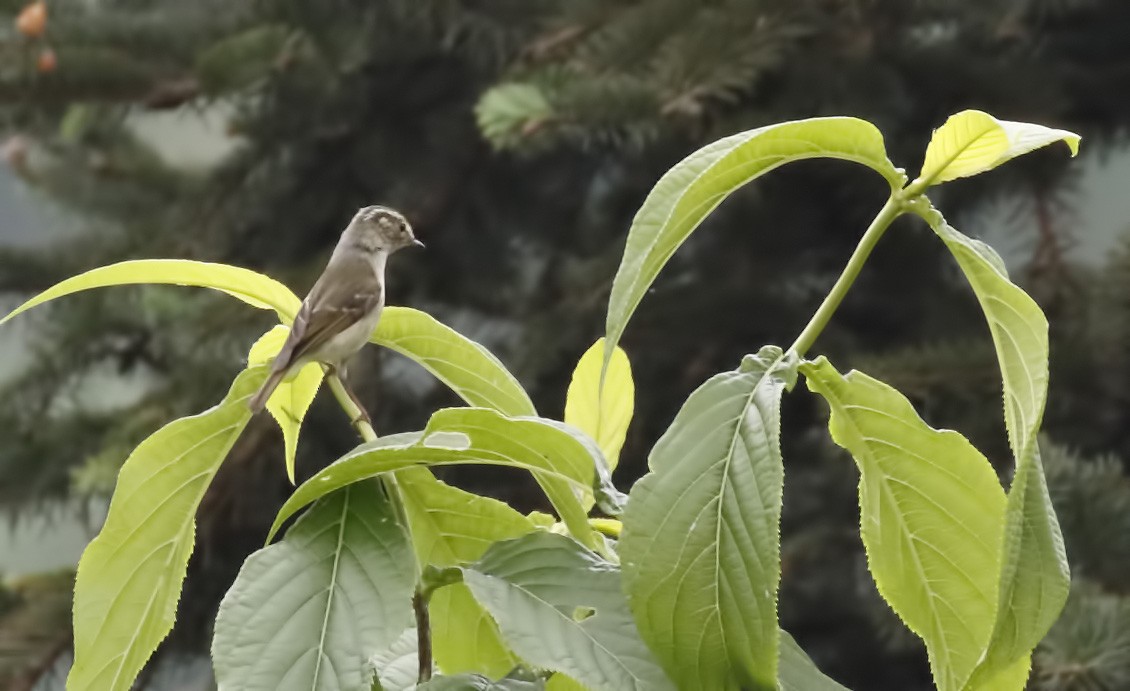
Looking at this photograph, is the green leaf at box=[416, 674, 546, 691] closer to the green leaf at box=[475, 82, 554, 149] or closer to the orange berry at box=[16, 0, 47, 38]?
the green leaf at box=[475, 82, 554, 149]

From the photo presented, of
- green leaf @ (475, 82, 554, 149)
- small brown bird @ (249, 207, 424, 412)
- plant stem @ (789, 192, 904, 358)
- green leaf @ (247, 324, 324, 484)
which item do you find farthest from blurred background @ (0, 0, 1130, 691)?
plant stem @ (789, 192, 904, 358)

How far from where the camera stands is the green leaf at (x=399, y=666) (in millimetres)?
304

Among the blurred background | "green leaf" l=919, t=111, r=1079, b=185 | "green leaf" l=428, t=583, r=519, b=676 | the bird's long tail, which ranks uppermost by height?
"green leaf" l=919, t=111, r=1079, b=185

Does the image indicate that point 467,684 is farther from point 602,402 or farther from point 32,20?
point 32,20

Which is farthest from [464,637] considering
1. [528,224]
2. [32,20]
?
[528,224]

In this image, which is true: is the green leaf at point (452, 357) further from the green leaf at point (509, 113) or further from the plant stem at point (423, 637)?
the green leaf at point (509, 113)

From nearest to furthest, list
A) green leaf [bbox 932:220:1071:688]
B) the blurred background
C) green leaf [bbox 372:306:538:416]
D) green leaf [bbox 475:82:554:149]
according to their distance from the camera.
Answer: green leaf [bbox 932:220:1071:688]
green leaf [bbox 372:306:538:416]
green leaf [bbox 475:82:554:149]
the blurred background

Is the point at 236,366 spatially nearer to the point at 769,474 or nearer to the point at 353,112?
the point at 353,112

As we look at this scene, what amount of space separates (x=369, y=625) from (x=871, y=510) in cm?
11

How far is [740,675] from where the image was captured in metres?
0.24

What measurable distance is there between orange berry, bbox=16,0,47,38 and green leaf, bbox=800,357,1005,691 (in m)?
1.19

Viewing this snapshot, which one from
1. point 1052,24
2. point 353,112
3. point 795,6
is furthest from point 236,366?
point 1052,24

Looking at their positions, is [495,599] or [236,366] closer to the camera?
[495,599]

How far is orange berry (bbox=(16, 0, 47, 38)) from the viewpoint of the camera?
50.8 inches
